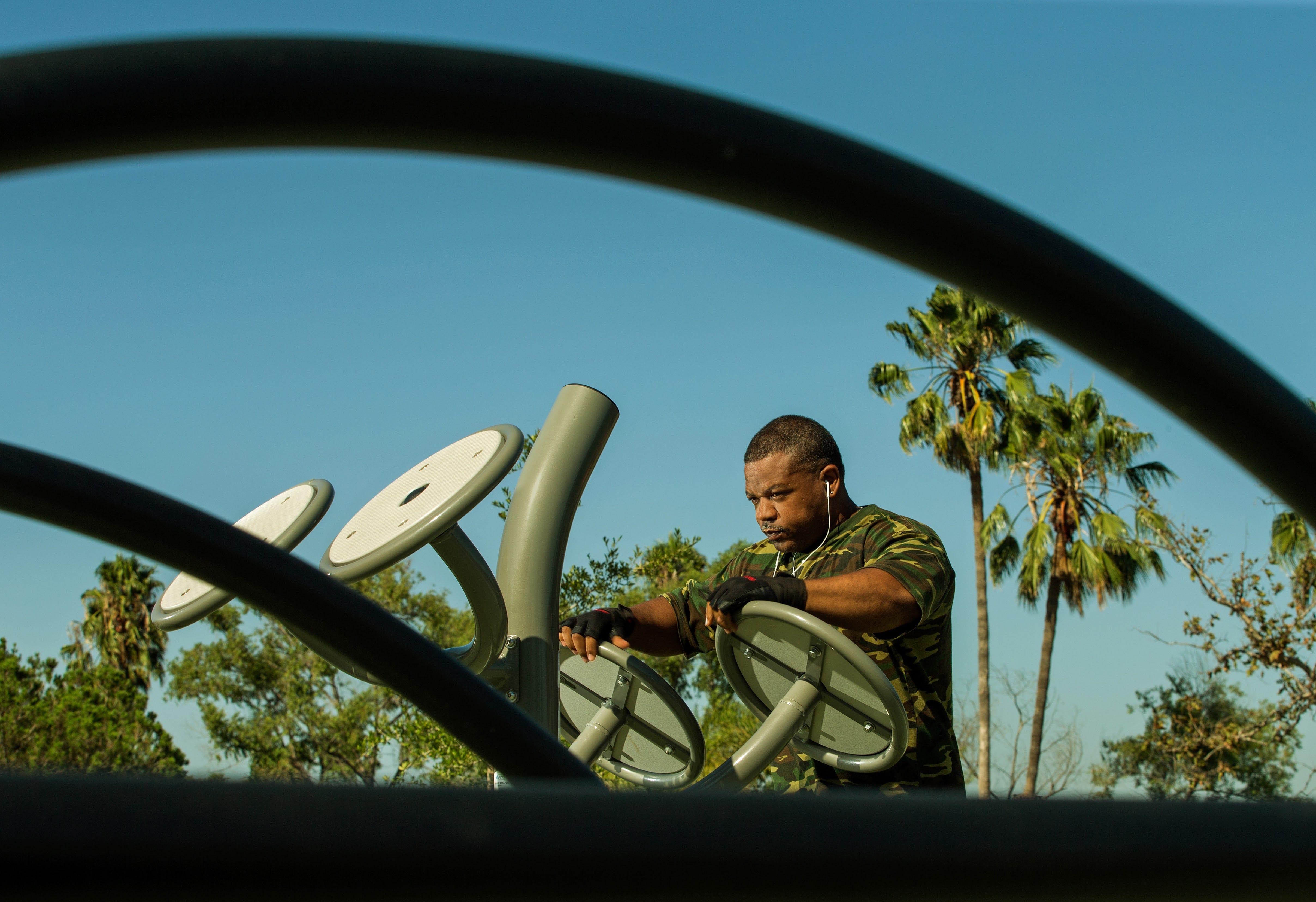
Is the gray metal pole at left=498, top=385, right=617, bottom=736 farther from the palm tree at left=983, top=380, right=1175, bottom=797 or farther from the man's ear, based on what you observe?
the palm tree at left=983, top=380, right=1175, bottom=797

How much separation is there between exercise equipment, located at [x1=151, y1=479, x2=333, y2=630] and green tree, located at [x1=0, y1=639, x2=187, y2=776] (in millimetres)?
16443

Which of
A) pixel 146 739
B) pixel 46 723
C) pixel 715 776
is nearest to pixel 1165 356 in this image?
pixel 715 776

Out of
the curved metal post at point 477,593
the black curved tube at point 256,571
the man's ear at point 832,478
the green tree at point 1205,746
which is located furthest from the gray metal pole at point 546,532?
the green tree at point 1205,746

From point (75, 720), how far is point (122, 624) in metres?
8.32

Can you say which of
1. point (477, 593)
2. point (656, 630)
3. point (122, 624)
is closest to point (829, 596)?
point (477, 593)

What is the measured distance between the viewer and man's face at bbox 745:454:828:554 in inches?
145

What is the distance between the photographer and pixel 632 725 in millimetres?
3111

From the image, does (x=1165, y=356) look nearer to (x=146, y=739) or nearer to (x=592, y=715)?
(x=592, y=715)

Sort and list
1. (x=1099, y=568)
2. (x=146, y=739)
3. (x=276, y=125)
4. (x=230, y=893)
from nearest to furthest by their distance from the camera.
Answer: (x=230, y=893) → (x=276, y=125) → (x=1099, y=568) → (x=146, y=739)

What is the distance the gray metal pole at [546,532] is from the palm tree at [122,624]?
27429 mm

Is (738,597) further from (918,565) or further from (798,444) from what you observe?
(798,444)

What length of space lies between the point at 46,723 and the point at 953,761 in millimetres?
20490

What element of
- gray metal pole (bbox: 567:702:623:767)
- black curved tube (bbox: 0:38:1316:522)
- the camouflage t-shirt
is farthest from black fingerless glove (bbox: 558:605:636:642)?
black curved tube (bbox: 0:38:1316:522)

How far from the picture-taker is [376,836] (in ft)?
0.74
